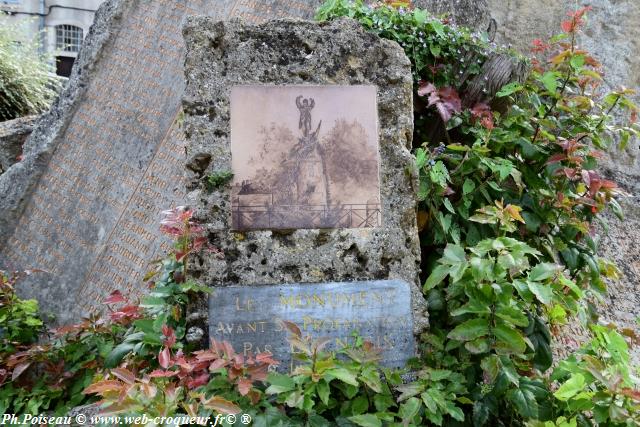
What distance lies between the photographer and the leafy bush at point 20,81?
704cm

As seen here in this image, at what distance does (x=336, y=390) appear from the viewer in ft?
8.31

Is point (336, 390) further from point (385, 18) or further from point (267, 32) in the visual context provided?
point (385, 18)

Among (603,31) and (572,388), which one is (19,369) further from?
(603,31)

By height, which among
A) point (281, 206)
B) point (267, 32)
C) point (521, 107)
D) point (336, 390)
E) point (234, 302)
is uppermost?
point (267, 32)

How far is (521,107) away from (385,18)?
2.95 ft

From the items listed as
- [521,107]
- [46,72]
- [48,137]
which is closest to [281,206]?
[521,107]

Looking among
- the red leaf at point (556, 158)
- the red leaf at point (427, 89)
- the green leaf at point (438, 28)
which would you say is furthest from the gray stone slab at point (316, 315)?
the green leaf at point (438, 28)

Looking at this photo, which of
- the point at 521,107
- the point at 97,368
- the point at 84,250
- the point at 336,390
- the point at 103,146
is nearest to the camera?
the point at 336,390

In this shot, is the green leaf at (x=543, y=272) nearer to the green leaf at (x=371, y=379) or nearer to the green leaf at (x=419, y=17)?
the green leaf at (x=371, y=379)

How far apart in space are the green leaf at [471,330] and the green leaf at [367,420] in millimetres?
447

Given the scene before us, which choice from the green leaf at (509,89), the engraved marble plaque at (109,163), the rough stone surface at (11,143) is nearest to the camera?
the green leaf at (509,89)

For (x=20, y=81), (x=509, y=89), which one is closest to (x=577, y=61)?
(x=509, y=89)

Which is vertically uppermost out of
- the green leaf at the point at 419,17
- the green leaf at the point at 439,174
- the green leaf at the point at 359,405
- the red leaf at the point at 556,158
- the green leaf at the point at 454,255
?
the green leaf at the point at 419,17

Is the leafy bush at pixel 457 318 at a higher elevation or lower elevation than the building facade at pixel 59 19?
lower
